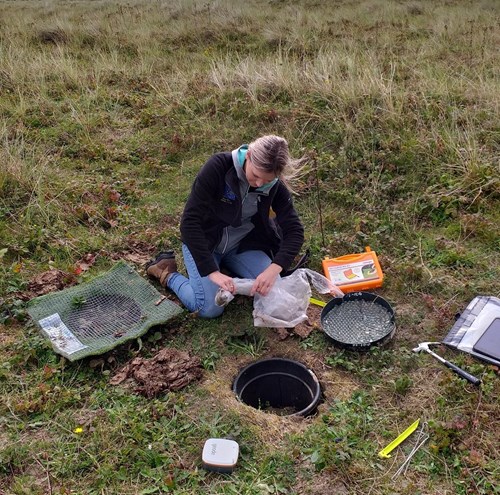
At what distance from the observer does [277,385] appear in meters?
3.04

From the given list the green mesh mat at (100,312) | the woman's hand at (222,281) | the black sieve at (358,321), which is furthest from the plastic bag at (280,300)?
the green mesh mat at (100,312)

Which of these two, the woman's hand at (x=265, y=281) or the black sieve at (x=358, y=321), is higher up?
the woman's hand at (x=265, y=281)

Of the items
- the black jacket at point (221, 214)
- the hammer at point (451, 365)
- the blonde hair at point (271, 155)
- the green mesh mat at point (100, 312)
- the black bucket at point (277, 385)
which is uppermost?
the blonde hair at point (271, 155)

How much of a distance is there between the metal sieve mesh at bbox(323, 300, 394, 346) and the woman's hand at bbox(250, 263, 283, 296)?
1.40 ft

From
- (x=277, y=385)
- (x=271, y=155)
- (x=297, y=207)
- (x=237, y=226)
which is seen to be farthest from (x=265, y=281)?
(x=297, y=207)

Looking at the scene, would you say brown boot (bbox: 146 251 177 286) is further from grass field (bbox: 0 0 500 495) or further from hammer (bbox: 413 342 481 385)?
hammer (bbox: 413 342 481 385)

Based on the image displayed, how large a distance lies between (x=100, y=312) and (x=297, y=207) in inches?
76.5

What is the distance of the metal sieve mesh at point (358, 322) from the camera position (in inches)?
122

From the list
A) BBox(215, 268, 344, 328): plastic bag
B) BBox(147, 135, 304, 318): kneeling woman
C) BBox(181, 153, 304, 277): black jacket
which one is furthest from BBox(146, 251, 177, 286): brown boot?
BBox(215, 268, 344, 328): plastic bag

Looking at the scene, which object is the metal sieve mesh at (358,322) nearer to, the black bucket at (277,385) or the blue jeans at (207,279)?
the black bucket at (277,385)

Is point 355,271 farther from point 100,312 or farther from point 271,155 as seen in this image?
point 100,312

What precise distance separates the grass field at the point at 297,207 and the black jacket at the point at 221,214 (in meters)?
0.48

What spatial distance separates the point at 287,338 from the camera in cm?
320

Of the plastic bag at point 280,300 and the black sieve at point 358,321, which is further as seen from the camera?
the plastic bag at point 280,300
